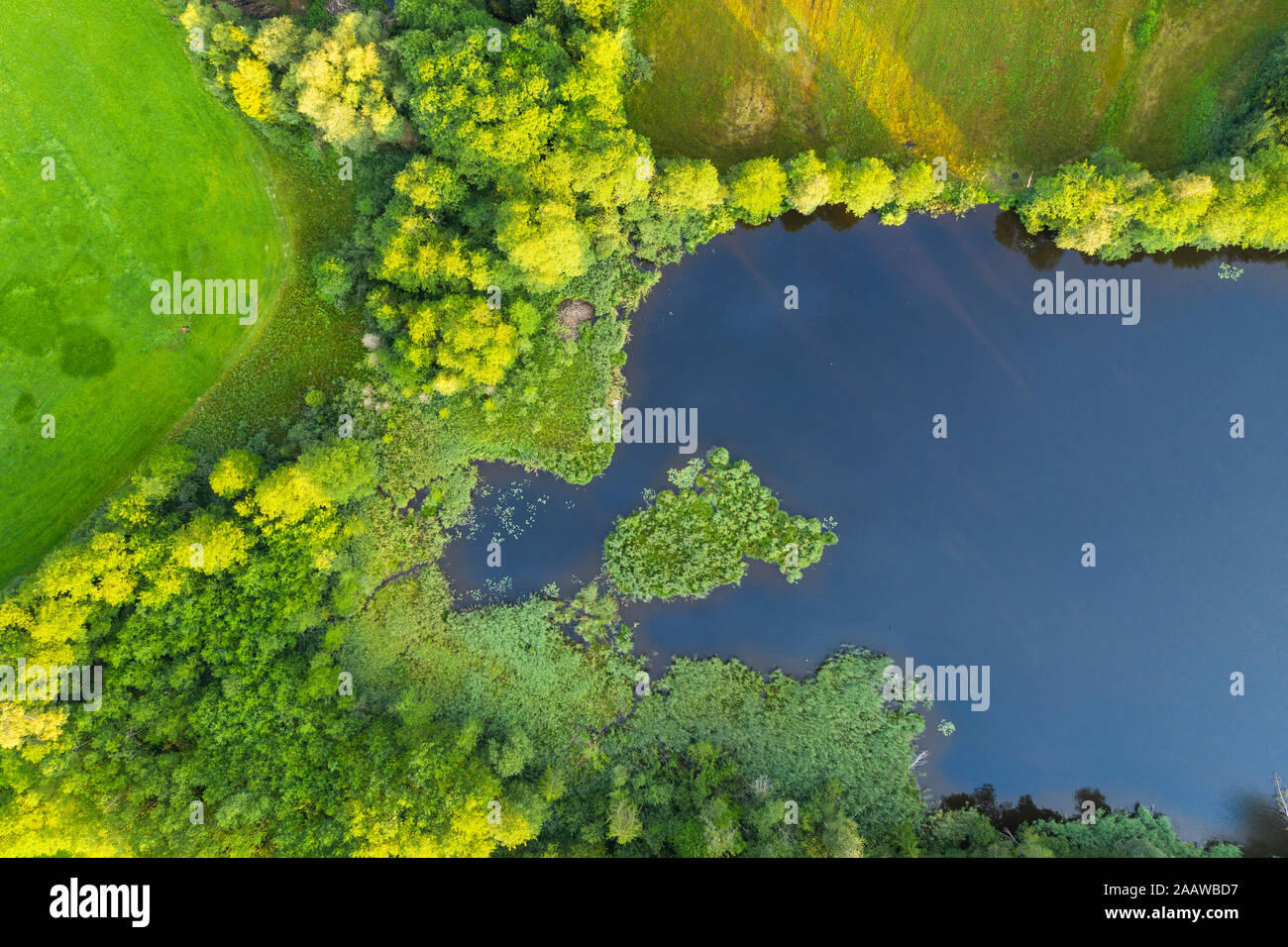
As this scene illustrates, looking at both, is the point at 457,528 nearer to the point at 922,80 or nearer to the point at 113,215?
the point at 113,215

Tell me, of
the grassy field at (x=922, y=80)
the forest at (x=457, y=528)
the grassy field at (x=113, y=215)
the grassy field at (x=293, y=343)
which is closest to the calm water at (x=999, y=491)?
the forest at (x=457, y=528)

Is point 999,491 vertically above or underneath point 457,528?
above

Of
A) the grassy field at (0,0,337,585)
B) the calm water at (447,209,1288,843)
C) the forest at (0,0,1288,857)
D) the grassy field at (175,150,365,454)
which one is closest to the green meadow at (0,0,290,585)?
the grassy field at (0,0,337,585)

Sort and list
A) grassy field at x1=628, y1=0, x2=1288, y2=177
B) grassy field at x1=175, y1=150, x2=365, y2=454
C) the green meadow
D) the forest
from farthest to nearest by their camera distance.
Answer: grassy field at x1=175, y1=150, x2=365, y2=454, the green meadow, grassy field at x1=628, y1=0, x2=1288, y2=177, the forest

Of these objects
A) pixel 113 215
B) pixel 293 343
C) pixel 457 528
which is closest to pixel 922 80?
pixel 457 528

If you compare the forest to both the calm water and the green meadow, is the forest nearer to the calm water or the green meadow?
the calm water

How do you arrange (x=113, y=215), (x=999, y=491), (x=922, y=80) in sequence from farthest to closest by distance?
(x=999, y=491) → (x=113, y=215) → (x=922, y=80)

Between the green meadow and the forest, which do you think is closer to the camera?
the forest
